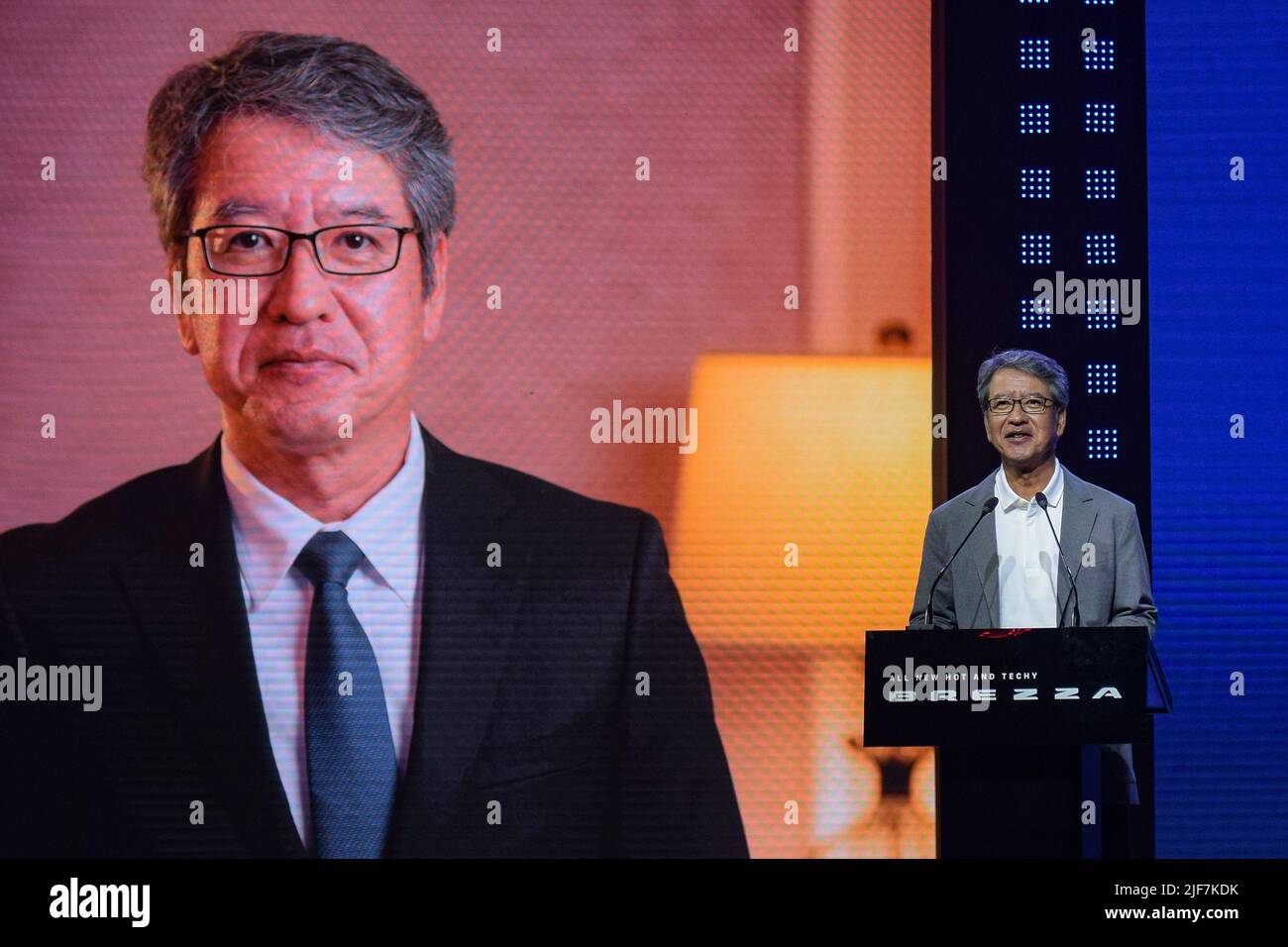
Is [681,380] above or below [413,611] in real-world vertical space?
above

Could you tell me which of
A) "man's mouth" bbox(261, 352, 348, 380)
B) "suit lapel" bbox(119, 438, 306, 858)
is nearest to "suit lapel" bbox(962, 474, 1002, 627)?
"man's mouth" bbox(261, 352, 348, 380)

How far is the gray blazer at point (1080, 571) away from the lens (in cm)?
345

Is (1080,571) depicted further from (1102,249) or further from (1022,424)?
(1102,249)

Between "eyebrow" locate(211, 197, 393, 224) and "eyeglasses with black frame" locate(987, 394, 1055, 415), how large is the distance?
1.73 meters

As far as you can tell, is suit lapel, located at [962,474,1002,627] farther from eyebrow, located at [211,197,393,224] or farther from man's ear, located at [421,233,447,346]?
eyebrow, located at [211,197,393,224]

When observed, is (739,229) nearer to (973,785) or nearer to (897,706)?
(897,706)

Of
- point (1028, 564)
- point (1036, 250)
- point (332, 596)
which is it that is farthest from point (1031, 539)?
point (332, 596)

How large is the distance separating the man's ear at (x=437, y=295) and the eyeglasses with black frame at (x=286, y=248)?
0.13 meters

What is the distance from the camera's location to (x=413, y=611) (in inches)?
144

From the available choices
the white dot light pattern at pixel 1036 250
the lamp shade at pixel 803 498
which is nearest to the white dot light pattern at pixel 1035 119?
the white dot light pattern at pixel 1036 250

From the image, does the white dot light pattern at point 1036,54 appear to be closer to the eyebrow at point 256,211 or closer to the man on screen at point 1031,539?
the man on screen at point 1031,539

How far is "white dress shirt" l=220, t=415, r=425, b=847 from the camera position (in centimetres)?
356
